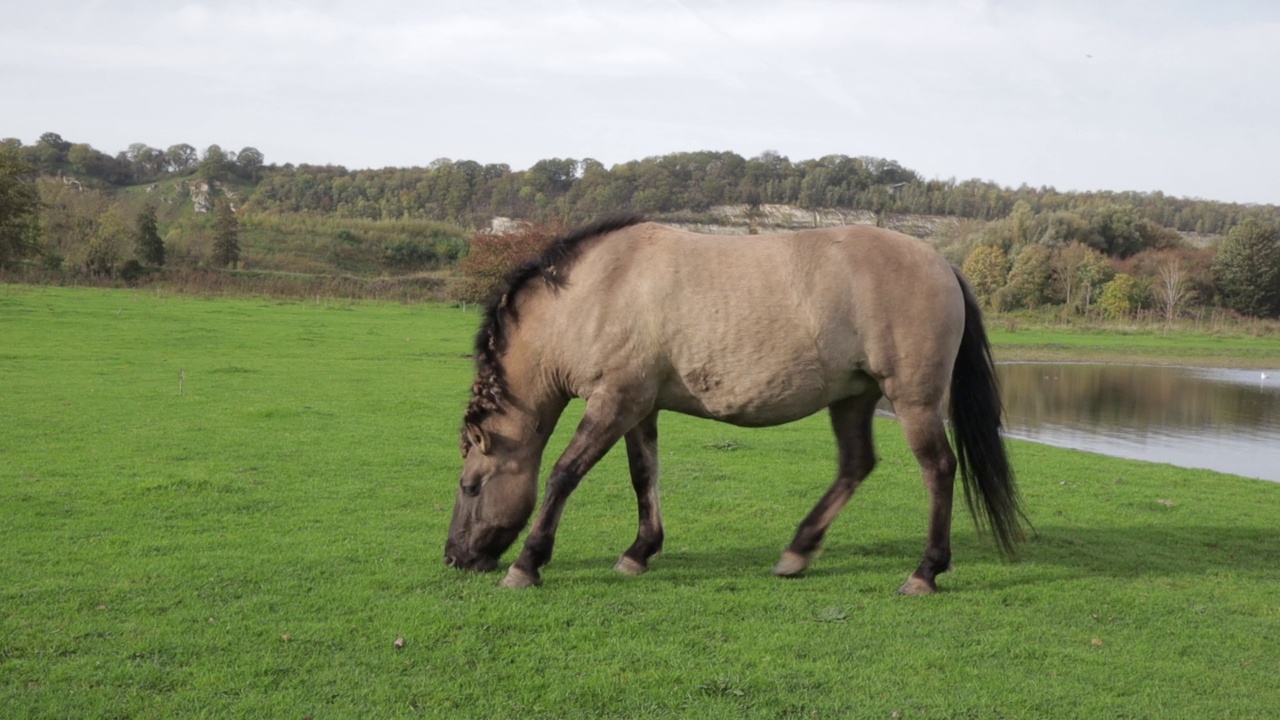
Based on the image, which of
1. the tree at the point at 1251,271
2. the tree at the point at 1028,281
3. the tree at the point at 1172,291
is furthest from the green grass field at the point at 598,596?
the tree at the point at 1251,271

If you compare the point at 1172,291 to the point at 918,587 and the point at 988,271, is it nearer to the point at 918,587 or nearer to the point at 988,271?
the point at 988,271

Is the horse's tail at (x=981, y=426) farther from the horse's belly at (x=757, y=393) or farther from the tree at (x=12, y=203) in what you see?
the tree at (x=12, y=203)

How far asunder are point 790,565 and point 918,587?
29.5 inches

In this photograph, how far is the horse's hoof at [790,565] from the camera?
5.48m

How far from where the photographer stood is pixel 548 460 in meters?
9.38

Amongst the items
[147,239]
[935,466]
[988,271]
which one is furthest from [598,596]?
[988,271]

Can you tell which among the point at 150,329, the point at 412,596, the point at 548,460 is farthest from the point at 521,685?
the point at 150,329

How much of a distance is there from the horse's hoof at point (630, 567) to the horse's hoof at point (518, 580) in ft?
1.84

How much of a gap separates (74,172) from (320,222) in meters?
49.7

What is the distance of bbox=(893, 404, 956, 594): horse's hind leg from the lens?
17.6 feet

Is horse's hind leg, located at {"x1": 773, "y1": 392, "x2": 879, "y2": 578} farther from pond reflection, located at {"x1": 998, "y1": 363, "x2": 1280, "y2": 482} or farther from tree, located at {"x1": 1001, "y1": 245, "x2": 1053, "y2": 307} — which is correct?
tree, located at {"x1": 1001, "y1": 245, "x2": 1053, "y2": 307}

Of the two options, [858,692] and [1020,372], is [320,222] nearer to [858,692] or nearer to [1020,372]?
[1020,372]

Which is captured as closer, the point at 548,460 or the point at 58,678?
the point at 58,678

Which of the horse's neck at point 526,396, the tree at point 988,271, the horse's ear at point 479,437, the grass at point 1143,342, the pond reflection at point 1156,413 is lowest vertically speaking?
the pond reflection at point 1156,413
